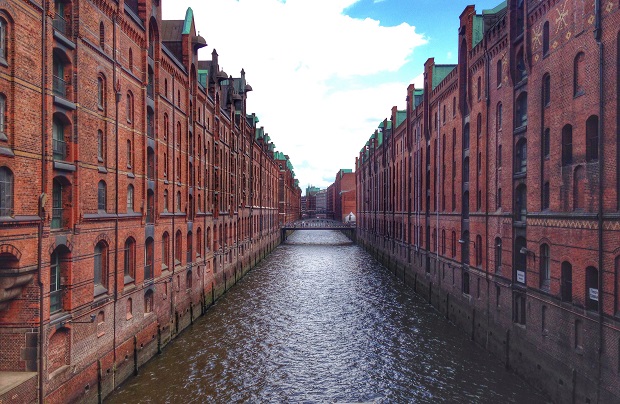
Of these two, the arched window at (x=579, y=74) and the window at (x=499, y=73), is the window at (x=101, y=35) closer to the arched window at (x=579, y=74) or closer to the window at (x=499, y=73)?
the arched window at (x=579, y=74)

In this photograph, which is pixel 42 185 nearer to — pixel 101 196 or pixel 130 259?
pixel 101 196

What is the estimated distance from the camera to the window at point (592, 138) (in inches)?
541

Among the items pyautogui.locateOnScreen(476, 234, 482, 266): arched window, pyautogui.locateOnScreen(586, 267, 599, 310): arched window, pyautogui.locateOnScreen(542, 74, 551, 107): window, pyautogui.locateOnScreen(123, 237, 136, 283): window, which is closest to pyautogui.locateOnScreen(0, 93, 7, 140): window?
pyautogui.locateOnScreen(123, 237, 136, 283): window

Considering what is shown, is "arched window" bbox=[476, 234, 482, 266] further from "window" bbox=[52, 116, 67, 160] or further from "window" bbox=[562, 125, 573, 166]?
"window" bbox=[52, 116, 67, 160]

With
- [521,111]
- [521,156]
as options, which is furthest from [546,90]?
[521,156]

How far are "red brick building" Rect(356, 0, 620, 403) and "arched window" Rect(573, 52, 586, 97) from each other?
4cm

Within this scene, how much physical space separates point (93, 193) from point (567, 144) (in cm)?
1736

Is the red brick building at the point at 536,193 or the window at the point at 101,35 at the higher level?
the window at the point at 101,35

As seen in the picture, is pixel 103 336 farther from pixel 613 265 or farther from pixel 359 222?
pixel 359 222

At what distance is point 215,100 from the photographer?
34.7m

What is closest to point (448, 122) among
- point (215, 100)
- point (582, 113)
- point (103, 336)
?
point (582, 113)

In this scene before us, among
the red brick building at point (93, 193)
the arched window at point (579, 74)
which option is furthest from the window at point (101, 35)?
the arched window at point (579, 74)

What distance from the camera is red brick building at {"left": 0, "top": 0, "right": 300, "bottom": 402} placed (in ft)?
38.5

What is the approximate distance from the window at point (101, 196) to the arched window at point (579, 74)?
17629mm
